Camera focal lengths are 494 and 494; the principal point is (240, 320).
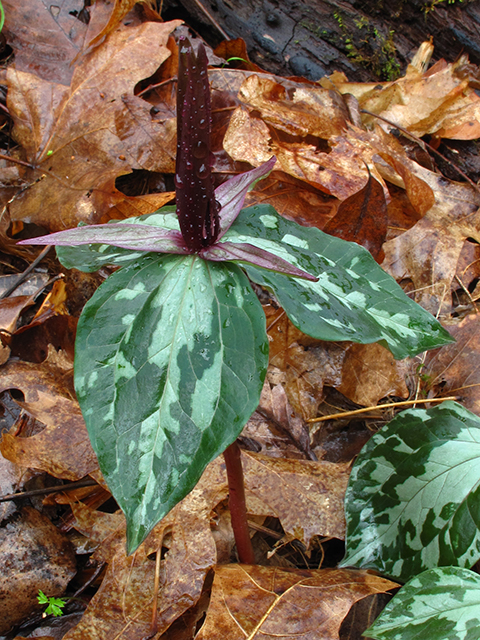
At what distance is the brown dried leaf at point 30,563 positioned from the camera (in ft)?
4.61

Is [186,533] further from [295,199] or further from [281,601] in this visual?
[295,199]

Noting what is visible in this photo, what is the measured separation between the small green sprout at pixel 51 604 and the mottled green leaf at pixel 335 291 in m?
1.10

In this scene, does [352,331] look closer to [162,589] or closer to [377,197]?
[162,589]

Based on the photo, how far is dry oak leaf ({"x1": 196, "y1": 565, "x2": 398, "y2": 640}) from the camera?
3.92 ft

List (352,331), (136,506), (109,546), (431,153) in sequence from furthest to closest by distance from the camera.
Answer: (431,153), (109,546), (352,331), (136,506)

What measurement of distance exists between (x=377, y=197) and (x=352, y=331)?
44.2 inches

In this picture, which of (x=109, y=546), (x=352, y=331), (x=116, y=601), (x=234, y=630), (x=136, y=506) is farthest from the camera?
(x=109, y=546)

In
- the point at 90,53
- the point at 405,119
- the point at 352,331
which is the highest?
the point at 405,119

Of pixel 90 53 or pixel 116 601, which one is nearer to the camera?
pixel 116 601

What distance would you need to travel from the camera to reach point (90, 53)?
2410 mm

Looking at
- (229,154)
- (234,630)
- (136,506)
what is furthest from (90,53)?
(234,630)

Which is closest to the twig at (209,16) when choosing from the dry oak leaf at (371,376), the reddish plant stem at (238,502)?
the dry oak leaf at (371,376)

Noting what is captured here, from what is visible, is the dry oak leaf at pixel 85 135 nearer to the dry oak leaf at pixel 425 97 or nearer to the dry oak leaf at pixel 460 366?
the dry oak leaf at pixel 425 97

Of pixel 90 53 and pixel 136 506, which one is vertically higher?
pixel 90 53
